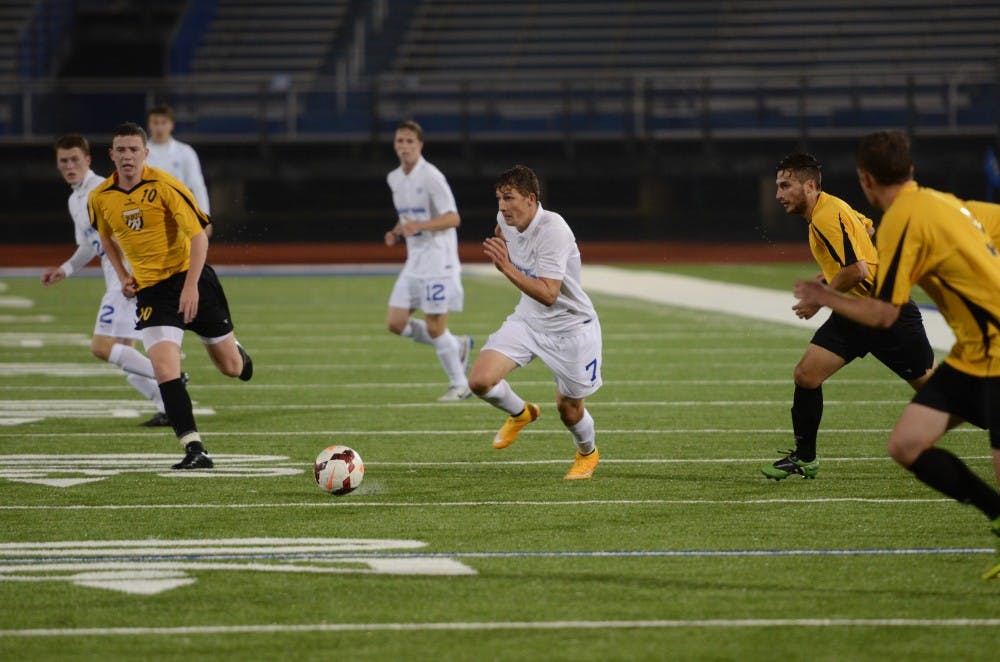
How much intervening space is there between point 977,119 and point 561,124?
24.1 feet

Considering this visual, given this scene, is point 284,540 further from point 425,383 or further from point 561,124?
point 561,124

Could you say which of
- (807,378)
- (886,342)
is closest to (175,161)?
(807,378)

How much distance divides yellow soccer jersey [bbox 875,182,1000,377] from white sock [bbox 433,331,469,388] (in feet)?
22.0

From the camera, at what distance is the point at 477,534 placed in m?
7.10

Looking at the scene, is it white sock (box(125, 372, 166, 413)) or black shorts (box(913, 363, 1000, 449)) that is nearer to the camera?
black shorts (box(913, 363, 1000, 449))

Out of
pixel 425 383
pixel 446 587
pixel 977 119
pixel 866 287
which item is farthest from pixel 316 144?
pixel 446 587

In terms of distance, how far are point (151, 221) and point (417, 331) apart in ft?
13.0

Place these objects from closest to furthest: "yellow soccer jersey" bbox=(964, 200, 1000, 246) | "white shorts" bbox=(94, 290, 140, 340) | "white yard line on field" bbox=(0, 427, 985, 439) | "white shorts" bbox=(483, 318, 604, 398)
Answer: "yellow soccer jersey" bbox=(964, 200, 1000, 246) < "white shorts" bbox=(483, 318, 604, 398) < "white yard line on field" bbox=(0, 427, 985, 439) < "white shorts" bbox=(94, 290, 140, 340)

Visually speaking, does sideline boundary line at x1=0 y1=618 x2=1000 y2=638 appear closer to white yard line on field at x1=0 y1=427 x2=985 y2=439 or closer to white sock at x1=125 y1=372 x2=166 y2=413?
white yard line on field at x1=0 y1=427 x2=985 y2=439

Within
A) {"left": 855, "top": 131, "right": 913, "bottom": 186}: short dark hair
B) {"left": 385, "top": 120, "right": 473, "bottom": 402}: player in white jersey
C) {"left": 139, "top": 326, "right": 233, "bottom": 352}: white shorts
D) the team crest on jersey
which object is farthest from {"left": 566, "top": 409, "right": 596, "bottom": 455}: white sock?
{"left": 385, "top": 120, "right": 473, "bottom": 402}: player in white jersey

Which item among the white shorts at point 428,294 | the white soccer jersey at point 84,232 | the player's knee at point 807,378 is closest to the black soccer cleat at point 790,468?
the player's knee at point 807,378

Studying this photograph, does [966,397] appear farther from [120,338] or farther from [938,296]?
[120,338]

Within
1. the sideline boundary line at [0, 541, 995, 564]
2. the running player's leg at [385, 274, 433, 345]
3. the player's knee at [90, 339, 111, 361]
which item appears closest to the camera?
the sideline boundary line at [0, 541, 995, 564]

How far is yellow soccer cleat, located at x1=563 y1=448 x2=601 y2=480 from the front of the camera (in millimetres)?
8617
